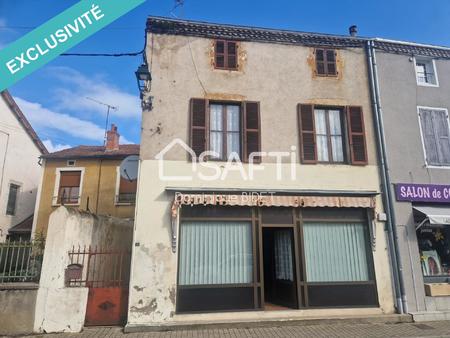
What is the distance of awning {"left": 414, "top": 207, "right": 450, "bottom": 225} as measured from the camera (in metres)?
9.33

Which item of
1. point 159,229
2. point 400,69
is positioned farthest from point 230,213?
point 400,69

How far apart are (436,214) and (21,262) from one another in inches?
469

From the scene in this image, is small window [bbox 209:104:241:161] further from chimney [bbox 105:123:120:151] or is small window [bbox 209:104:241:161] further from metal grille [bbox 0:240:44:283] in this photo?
chimney [bbox 105:123:120:151]

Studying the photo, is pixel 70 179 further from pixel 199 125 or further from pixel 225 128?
pixel 225 128

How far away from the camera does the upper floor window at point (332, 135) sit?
33.2ft

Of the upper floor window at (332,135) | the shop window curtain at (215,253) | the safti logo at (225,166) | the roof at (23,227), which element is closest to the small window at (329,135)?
the upper floor window at (332,135)

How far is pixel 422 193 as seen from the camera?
999cm

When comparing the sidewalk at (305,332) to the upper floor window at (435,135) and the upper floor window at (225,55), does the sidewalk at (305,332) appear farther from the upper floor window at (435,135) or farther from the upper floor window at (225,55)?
the upper floor window at (225,55)

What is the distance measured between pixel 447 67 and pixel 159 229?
11.5m

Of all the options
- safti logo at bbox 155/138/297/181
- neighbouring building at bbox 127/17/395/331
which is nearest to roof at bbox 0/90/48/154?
neighbouring building at bbox 127/17/395/331

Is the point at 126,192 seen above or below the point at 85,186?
below

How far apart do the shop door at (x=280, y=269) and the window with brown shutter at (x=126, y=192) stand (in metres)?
9.58

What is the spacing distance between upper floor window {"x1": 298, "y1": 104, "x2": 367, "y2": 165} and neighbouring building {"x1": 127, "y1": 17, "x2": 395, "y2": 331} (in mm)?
36

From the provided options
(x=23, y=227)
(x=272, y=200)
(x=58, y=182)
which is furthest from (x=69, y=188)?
(x=272, y=200)
